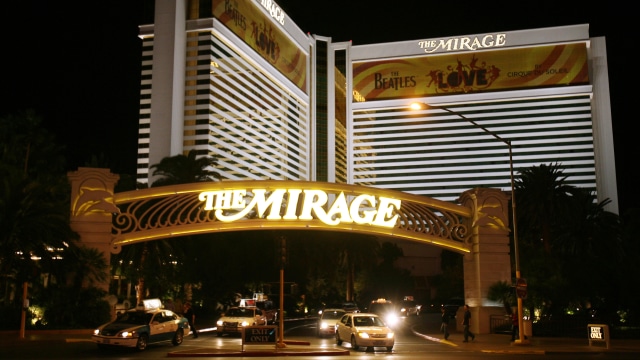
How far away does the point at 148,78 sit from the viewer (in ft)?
526

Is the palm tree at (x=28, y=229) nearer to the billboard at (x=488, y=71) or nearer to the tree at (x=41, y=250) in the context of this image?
the tree at (x=41, y=250)

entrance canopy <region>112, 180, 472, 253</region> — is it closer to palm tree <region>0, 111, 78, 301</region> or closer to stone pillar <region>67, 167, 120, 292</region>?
stone pillar <region>67, 167, 120, 292</region>

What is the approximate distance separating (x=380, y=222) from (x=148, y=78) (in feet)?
434

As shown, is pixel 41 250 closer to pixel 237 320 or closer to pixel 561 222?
pixel 237 320

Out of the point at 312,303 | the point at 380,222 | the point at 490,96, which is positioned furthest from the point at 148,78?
the point at 380,222

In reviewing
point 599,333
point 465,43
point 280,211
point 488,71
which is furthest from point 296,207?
point 488,71

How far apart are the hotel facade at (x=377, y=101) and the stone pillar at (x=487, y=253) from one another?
105 meters

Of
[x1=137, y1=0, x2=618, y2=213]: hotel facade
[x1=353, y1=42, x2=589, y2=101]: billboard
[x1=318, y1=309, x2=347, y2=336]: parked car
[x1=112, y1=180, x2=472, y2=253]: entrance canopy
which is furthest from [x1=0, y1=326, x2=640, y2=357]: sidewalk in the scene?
[x1=353, y1=42, x2=589, y2=101]: billboard

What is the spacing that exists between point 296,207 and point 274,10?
13649 cm

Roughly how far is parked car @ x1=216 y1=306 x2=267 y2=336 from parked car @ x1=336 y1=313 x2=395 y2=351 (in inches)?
273

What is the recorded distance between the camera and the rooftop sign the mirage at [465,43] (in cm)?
17912

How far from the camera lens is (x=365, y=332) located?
27.0 meters

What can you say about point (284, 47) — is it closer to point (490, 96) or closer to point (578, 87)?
point (490, 96)

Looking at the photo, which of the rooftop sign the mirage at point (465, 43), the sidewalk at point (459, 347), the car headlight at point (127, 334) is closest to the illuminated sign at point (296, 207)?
the sidewalk at point (459, 347)
